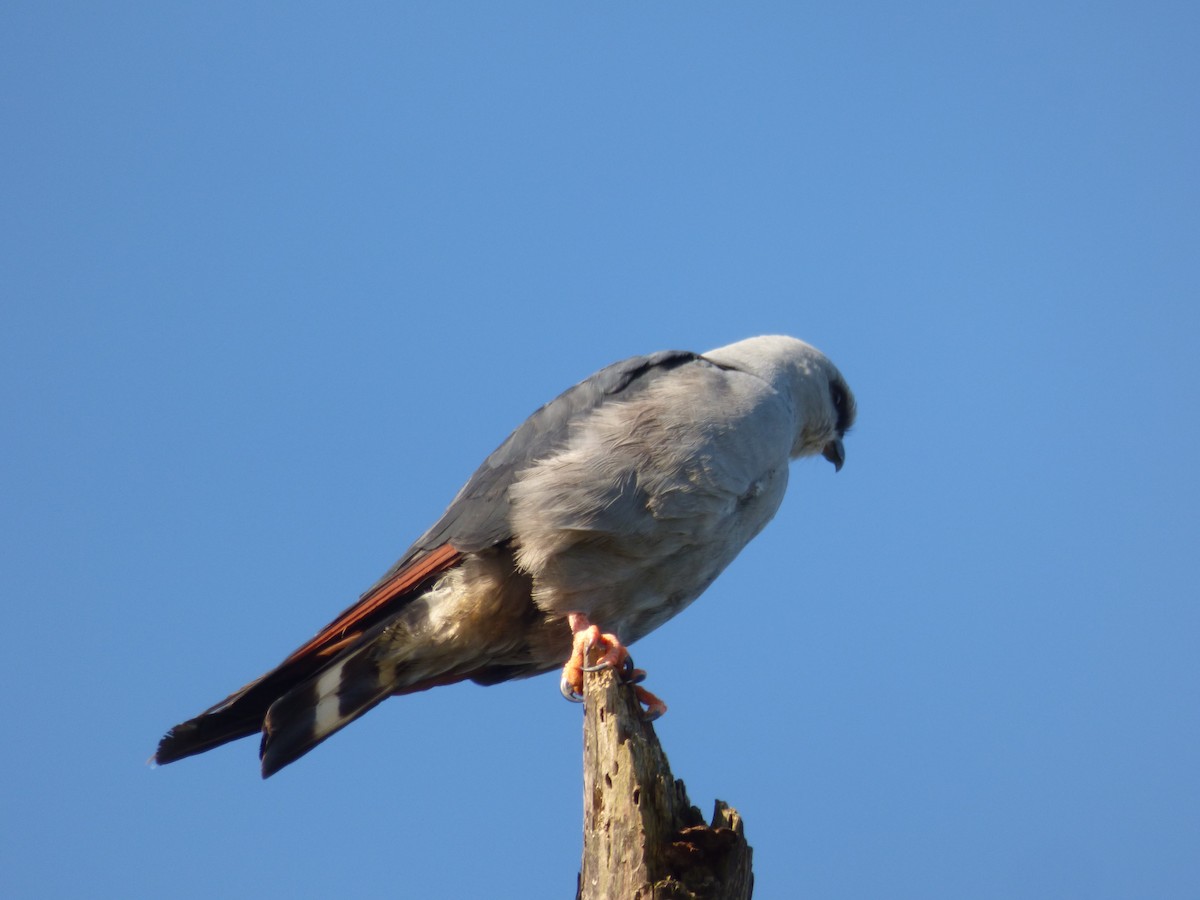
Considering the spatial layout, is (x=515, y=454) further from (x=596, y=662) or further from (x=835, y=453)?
(x=835, y=453)

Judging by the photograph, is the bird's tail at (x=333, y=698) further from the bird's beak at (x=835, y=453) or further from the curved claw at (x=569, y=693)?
the bird's beak at (x=835, y=453)

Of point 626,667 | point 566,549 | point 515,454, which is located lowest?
point 626,667

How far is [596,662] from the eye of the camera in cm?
474

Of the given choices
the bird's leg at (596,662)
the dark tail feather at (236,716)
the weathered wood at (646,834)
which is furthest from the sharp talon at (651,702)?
the dark tail feather at (236,716)

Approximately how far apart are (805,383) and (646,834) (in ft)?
9.52

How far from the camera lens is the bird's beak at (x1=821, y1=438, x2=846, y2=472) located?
6.50m

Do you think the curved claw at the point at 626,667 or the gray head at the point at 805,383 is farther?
the gray head at the point at 805,383

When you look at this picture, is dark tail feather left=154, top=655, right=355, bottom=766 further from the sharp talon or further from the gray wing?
the sharp talon

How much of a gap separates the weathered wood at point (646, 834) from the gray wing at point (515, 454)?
1163 mm

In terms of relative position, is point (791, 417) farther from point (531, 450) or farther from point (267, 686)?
point (267, 686)

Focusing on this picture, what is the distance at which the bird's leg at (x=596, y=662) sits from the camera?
4656 mm

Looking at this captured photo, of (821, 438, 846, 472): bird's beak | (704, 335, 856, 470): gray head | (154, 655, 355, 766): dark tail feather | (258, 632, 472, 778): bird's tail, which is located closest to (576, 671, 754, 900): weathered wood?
(258, 632, 472, 778): bird's tail

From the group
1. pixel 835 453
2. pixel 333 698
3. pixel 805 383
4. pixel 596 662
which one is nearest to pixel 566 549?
pixel 596 662

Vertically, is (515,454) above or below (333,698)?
above
